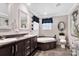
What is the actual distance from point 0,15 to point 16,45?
82 cm

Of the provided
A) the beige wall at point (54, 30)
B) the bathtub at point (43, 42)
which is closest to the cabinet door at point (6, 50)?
the beige wall at point (54, 30)

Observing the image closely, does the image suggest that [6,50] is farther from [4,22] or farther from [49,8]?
[49,8]

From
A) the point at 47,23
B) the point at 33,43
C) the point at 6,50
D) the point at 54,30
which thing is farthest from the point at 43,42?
the point at 6,50

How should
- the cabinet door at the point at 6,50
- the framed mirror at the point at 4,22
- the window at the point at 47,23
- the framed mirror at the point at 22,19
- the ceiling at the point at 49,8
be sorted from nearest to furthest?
the cabinet door at the point at 6,50 < the framed mirror at the point at 4,22 < the ceiling at the point at 49,8 < the window at the point at 47,23 < the framed mirror at the point at 22,19

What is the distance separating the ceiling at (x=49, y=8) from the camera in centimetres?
242

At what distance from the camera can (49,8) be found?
248 cm

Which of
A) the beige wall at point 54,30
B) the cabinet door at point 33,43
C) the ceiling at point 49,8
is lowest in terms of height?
the cabinet door at point 33,43

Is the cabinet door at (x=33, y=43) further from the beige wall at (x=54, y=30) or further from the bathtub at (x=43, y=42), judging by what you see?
the beige wall at (x=54, y=30)

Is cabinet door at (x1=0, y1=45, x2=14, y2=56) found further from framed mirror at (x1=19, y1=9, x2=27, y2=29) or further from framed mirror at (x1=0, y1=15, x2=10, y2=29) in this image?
framed mirror at (x1=19, y1=9, x2=27, y2=29)

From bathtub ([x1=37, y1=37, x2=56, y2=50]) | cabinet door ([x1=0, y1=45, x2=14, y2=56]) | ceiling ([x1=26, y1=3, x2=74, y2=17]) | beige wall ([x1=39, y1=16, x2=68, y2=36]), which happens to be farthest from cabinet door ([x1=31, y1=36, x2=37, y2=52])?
cabinet door ([x1=0, y1=45, x2=14, y2=56])

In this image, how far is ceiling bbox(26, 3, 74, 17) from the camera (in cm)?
242

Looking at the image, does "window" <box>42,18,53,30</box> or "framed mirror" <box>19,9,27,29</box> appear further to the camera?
"framed mirror" <box>19,9,27,29</box>

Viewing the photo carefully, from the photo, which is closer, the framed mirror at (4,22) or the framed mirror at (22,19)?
the framed mirror at (4,22)

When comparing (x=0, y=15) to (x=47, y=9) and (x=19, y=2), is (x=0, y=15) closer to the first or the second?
(x=19, y=2)
